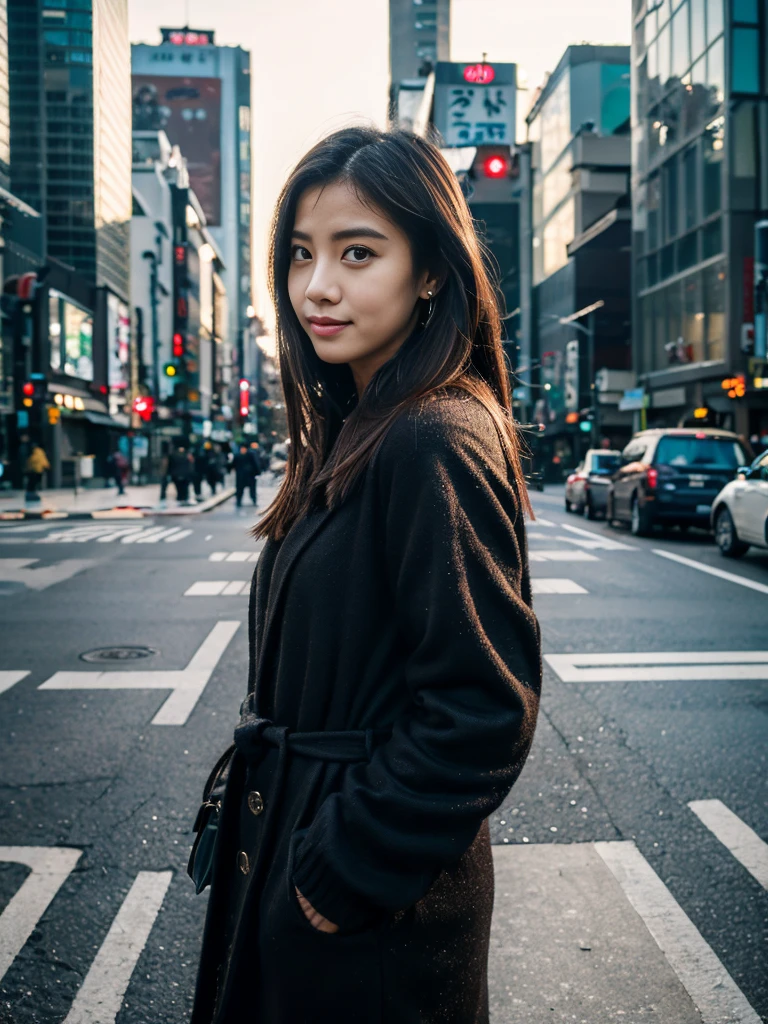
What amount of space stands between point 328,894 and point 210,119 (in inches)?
6648

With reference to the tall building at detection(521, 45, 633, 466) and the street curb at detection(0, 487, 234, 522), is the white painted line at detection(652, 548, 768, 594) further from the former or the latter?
the tall building at detection(521, 45, 633, 466)

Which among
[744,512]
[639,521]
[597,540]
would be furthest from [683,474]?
[744,512]

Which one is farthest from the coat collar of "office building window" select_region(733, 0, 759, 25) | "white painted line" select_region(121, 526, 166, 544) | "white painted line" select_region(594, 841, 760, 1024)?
"office building window" select_region(733, 0, 759, 25)

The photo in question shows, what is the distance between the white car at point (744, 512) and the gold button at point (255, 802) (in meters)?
12.6

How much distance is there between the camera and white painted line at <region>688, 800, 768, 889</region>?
4.07 meters

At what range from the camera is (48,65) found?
7019 cm

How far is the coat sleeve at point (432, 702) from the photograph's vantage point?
1.51 meters

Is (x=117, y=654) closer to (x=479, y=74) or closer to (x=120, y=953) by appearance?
(x=120, y=953)

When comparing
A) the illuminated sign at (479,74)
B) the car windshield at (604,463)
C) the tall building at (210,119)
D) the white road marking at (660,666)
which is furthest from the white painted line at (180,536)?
the tall building at (210,119)

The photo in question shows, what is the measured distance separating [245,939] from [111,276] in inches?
2783

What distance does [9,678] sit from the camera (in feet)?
24.8

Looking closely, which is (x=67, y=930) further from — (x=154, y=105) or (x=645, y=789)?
(x=154, y=105)

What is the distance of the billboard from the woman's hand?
16495 cm

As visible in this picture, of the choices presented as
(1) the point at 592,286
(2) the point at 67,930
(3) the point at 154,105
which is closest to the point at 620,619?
(2) the point at 67,930
